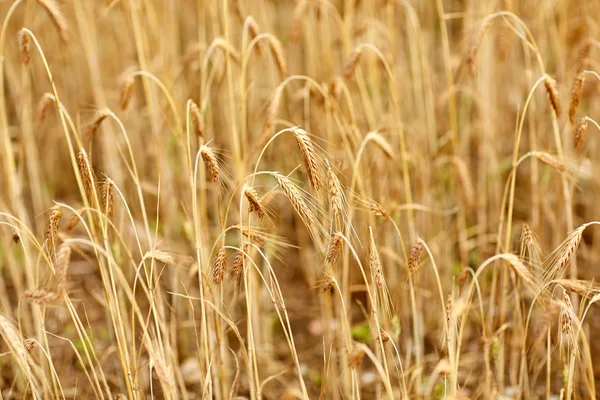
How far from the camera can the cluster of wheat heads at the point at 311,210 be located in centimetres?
168

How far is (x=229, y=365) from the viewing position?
242 cm

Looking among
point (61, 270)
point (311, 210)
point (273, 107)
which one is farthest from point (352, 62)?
point (61, 270)

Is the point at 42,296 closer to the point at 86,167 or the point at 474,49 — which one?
the point at 86,167

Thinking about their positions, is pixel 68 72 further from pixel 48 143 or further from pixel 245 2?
pixel 245 2

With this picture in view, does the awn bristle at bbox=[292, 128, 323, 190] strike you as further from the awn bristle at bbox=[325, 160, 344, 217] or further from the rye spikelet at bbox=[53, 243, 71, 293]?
the rye spikelet at bbox=[53, 243, 71, 293]

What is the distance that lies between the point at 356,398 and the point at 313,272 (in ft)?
3.74

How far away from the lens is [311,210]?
5.96 ft

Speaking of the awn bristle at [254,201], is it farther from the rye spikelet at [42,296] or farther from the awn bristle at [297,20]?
the awn bristle at [297,20]

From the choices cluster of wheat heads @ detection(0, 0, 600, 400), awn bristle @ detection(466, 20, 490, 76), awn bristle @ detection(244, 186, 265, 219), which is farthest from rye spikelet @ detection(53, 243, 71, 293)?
awn bristle @ detection(466, 20, 490, 76)

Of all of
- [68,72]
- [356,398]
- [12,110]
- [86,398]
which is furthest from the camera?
[12,110]

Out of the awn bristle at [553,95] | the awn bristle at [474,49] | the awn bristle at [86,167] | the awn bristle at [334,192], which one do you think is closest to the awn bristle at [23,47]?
the awn bristle at [86,167]

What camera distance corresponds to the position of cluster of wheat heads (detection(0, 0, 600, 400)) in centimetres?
168

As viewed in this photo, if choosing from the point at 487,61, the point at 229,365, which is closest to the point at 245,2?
the point at 487,61

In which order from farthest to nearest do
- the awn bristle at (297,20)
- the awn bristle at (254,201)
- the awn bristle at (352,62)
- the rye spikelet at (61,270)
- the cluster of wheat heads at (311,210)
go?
the awn bristle at (297,20) → the awn bristle at (352,62) → the cluster of wheat heads at (311,210) → the awn bristle at (254,201) → the rye spikelet at (61,270)
